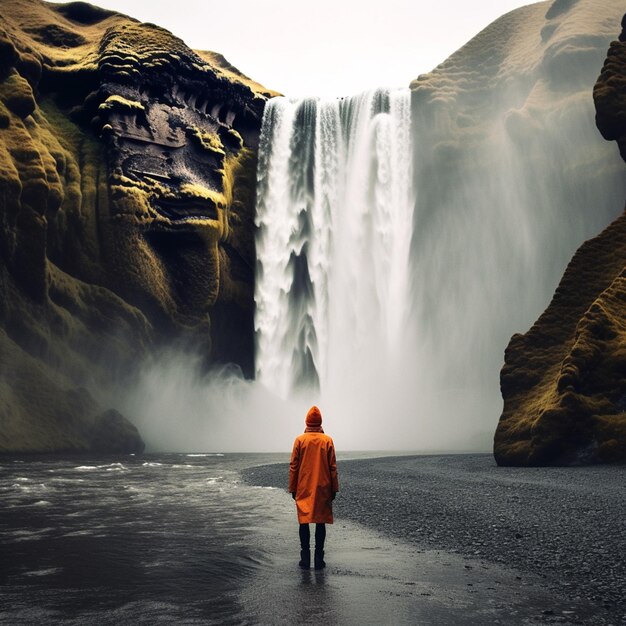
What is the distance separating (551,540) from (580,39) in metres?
43.3

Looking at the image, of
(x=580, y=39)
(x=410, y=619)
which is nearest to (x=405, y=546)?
(x=410, y=619)

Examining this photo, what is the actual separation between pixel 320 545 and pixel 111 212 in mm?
36777

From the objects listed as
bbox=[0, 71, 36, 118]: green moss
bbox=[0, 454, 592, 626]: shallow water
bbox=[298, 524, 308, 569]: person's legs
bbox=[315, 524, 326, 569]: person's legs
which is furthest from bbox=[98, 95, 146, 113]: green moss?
bbox=[315, 524, 326, 569]: person's legs

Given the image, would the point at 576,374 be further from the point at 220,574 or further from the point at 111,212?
the point at 111,212

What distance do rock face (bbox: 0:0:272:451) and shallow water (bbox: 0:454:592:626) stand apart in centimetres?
2355

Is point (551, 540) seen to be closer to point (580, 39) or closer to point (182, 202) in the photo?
point (182, 202)

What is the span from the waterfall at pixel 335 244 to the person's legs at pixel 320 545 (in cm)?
3554

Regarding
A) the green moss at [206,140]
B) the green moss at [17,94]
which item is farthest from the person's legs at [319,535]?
the green moss at [206,140]

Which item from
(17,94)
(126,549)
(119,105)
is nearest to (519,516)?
(126,549)

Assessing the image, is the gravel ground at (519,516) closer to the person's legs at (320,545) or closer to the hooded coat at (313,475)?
the person's legs at (320,545)

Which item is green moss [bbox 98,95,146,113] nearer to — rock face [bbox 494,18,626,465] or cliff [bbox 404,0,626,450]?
cliff [bbox 404,0,626,450]

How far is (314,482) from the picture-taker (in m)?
8.29

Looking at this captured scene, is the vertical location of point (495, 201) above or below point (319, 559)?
above

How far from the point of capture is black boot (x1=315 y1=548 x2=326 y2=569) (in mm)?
8398
